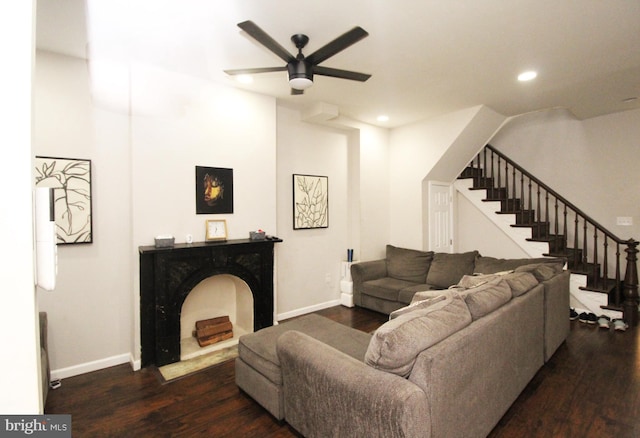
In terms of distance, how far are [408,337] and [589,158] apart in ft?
17.4

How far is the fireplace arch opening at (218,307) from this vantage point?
11.4 ft

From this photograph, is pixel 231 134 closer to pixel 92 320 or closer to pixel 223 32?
pixel 223 32

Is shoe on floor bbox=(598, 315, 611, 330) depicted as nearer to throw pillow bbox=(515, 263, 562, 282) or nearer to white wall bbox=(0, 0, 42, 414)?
throw pillow bbox=(515, 263, 562, 282)

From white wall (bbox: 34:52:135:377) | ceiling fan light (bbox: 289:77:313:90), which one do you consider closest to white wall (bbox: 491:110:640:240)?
ceiling fan light (bbox: 289:77:313:90)

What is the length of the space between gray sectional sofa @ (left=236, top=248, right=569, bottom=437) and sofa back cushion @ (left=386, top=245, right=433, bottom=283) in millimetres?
1906

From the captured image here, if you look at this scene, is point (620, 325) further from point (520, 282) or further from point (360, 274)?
point (360, 274)

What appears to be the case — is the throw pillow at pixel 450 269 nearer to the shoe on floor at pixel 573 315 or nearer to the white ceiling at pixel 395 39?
the shoe on floor at pixel 573 315

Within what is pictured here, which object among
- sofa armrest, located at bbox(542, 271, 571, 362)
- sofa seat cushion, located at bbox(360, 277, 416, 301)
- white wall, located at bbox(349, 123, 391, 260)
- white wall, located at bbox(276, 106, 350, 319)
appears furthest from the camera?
white wall, located at bbox(349, 123, 391, 260)

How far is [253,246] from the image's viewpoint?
3496 millimetres

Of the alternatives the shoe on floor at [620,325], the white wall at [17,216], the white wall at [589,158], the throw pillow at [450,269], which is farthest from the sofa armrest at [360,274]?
the white wall at [17,216]

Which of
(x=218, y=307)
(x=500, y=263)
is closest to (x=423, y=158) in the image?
(x=500, y=263)

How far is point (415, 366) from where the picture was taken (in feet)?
4.79

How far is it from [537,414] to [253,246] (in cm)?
283

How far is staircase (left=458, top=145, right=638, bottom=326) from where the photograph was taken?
396 centimetres
